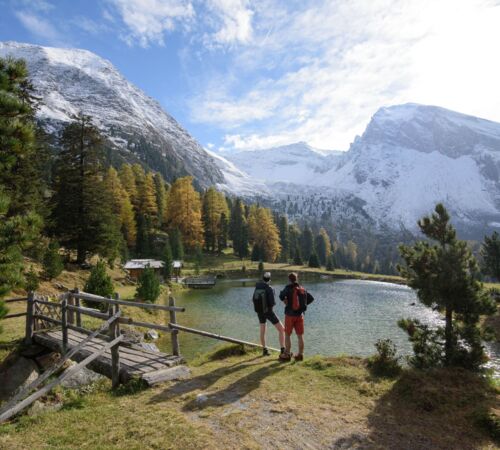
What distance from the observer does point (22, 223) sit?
29.5ft

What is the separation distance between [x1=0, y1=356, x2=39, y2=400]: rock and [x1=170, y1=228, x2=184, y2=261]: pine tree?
→ 54.8 meters

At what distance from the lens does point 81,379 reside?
13680 millimetres

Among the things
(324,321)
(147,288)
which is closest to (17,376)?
(147,288)

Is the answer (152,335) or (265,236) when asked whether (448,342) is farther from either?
(265,236)

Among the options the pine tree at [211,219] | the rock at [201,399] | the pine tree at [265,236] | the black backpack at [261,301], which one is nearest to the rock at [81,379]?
the rock at [201,399]

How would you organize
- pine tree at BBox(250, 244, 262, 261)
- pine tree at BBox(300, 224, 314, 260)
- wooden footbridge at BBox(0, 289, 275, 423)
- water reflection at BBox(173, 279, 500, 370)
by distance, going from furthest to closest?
pine tree at BBox(300, 224, 314, 260), pine tree at BBox(250, 244, 262, 261), water reflection at BBox(173, 279, 500, 370), wooden footbridge at BBox(0, 289, 275, 423)

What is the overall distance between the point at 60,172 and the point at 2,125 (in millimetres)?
33072

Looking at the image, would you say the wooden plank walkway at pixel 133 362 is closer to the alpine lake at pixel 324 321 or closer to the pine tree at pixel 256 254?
the alpine lake at pixel 324 321

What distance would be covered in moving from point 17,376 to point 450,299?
16809mm

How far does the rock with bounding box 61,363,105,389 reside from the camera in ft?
43.1

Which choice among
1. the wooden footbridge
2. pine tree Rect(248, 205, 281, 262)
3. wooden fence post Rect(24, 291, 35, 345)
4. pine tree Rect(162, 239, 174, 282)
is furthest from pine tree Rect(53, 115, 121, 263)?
pine tree Rect(248, 205, 281, 262)

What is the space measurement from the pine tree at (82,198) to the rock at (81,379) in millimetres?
26070

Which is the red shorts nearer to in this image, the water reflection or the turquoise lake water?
the turquoise lake water

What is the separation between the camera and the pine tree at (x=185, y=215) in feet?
256
